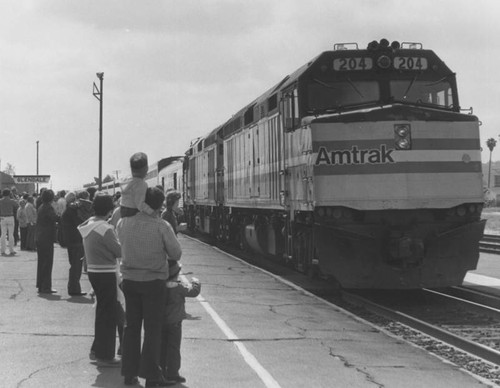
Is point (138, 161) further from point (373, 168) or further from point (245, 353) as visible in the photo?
point (373, 168)

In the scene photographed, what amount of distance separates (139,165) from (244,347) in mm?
2420

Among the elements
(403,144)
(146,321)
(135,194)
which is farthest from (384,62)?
(146,321)

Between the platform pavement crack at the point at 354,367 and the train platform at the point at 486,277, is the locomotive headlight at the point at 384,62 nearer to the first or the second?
the train platform at the point at 486,277

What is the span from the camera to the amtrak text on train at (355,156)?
11.1 meters

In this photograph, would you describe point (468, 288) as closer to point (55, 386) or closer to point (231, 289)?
point (231, 289)

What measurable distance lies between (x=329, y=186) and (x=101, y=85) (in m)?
26.6

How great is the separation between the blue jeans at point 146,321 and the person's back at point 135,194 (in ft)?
1.99

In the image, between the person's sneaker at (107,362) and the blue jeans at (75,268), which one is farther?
the blue jeans at (75,268)

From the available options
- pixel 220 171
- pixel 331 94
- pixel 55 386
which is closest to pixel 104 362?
pixel 55 386

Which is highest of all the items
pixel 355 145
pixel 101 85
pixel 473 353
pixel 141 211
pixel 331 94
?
pixel 101 85

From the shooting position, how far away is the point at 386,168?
36.3ft

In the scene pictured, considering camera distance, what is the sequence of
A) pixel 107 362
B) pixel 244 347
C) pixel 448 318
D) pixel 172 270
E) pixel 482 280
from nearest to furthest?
pixel 172 270
pixel 107 362
pixel 244 347
pixel 448 318
pixel 482 280

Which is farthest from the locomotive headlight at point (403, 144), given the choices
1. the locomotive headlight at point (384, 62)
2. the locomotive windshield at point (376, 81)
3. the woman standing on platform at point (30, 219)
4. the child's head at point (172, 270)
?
the woman standing on platform at point (30, 219)

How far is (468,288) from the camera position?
1323cm
